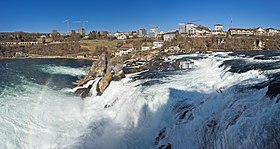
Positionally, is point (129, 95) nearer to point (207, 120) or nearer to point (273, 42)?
point (207, 120)

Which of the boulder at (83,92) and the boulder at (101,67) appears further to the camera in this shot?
the boulder at (101,67)

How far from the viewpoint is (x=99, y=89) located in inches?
700

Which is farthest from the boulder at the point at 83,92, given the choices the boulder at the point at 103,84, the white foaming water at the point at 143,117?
the boulder at the point at 103,84

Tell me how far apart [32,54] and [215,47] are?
51.2 meters

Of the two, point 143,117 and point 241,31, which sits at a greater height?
point 241,31

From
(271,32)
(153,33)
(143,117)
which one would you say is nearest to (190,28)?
(271,32)

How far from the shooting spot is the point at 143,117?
1131cm

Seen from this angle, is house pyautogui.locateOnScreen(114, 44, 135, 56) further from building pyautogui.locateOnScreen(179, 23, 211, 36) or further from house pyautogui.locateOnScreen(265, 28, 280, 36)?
house pyautogui.locateOnScreen(265, 28, 280, 36)

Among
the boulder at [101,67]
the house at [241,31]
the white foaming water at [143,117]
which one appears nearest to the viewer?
the white foaming water at [143,117]

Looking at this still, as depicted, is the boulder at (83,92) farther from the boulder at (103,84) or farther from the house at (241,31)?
the house at (241,31)

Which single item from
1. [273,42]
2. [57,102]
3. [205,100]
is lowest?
[57,102]

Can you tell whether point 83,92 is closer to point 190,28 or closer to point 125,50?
point 125,50

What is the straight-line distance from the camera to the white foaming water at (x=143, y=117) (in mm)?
6907

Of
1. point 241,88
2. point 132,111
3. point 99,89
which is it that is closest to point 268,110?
point 241,88
